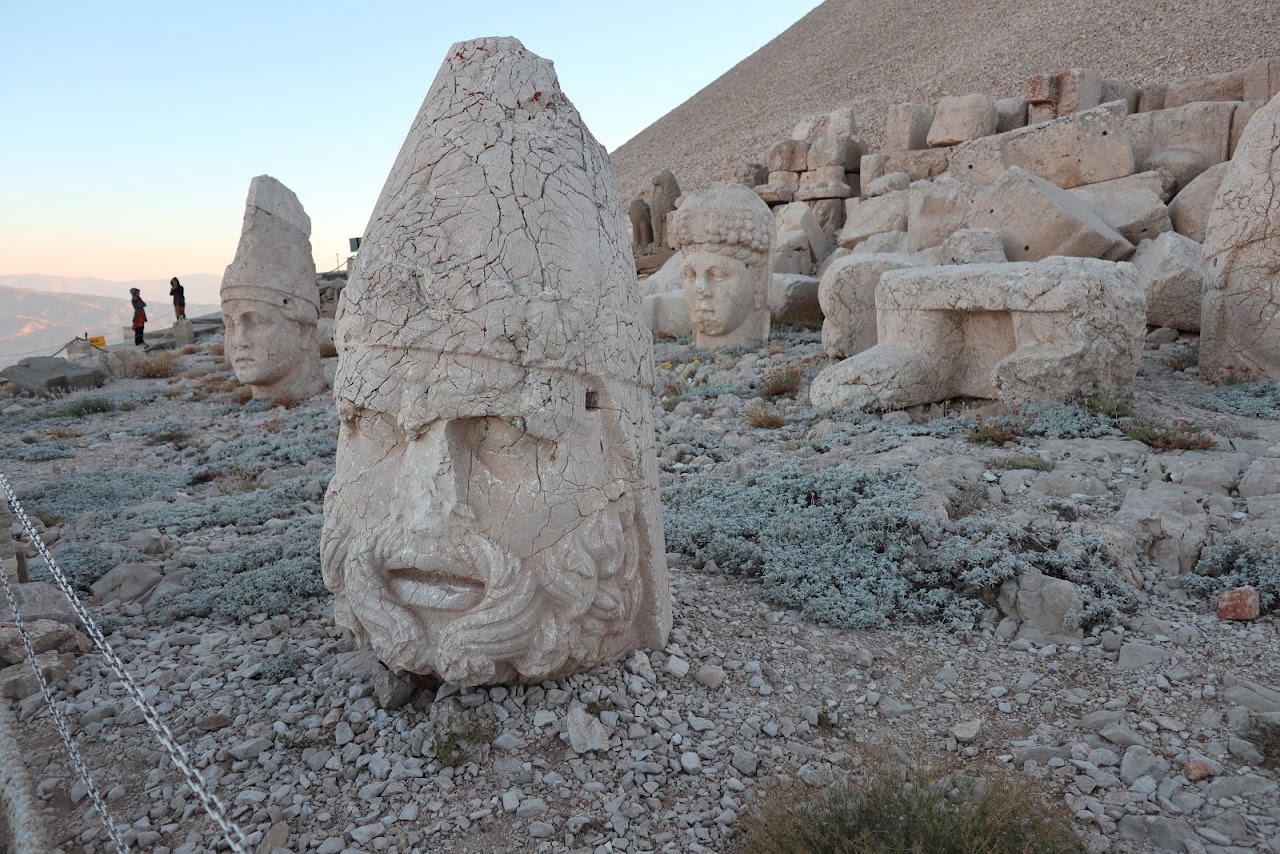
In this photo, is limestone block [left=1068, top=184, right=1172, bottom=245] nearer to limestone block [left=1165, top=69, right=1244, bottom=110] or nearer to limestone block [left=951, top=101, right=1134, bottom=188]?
limestone block [left=951, top=101, right=1134, bottom=188]

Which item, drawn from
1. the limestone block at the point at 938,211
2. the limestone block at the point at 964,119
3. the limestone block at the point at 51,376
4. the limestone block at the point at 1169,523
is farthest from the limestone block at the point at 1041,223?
the limestone block at the point at 51,376

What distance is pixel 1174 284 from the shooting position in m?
7.43

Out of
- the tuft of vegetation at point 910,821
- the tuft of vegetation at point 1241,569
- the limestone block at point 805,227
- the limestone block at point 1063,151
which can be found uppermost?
the limestone block at point 1063,151

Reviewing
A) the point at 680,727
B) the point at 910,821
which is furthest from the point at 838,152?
the point at 910,821

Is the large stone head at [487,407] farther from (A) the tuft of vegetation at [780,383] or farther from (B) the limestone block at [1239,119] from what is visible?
(B) the limestone block at [1239,119]

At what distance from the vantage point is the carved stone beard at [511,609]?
2.59 m

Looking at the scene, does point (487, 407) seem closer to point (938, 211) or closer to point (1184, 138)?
point (938, 211)

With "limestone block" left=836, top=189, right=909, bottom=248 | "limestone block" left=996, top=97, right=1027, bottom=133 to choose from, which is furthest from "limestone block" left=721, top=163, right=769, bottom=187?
"limestone block" left=996, top=97, right=1027, bottom=133

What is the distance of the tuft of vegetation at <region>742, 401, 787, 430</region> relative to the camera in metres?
6.19

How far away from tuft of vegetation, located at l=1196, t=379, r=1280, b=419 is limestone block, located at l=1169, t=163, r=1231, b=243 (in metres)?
4.11

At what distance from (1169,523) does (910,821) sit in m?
2.45

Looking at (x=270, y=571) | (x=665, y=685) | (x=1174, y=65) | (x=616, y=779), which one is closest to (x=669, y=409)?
(x=270, y=571)

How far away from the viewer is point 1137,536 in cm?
372

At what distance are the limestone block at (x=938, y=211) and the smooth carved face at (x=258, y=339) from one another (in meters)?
7.68
